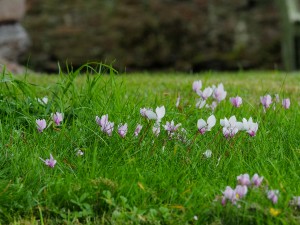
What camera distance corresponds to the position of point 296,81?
225 inches

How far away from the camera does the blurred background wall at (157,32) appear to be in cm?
1052

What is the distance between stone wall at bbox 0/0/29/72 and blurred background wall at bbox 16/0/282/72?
227 centimetres

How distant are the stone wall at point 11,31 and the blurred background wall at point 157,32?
227 cm

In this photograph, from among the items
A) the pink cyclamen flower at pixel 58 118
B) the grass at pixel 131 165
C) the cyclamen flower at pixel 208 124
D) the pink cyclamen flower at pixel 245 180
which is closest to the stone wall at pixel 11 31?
the grass at pixel 131 165

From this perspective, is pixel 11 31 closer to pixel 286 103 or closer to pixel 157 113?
pixel 286 103

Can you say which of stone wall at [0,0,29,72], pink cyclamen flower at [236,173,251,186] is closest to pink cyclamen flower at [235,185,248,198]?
pink cyclamen flower at [236,173,251,186]

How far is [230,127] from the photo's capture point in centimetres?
303

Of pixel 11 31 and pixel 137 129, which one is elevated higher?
pixel 137 129

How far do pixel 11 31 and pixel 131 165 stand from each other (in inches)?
219

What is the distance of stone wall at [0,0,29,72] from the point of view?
7.78m

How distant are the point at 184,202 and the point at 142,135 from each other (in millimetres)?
451

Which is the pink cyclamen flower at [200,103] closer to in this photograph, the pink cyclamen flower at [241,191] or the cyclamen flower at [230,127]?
the cyclamen flower at [230,127]

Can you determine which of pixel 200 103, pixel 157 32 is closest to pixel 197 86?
pixel 200 103

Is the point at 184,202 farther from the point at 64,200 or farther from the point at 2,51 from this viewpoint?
the point at 2,51
